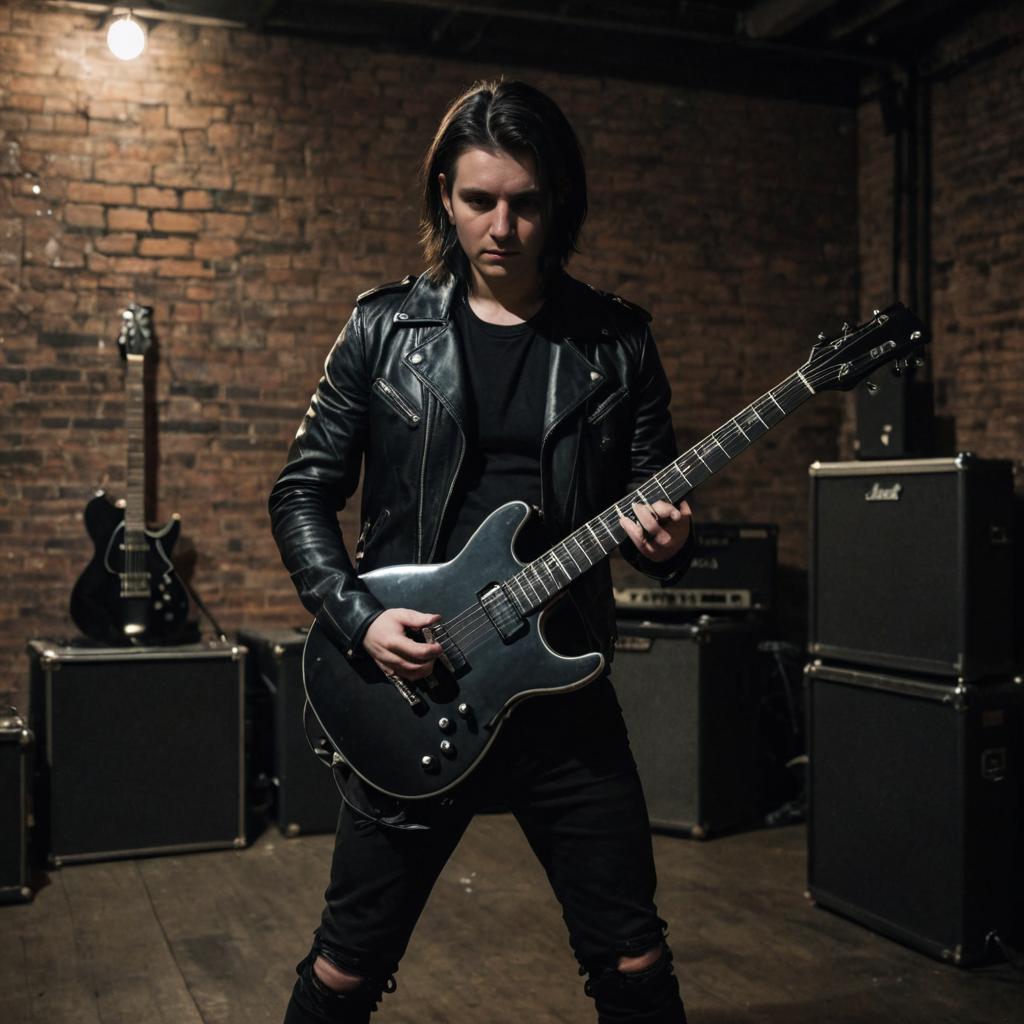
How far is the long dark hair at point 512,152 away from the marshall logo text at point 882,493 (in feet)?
5.99

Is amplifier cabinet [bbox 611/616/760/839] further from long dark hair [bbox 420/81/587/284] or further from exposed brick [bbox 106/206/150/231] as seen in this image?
long dark hair [bbox 420/81/587/284]

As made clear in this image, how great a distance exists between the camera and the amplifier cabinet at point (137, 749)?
436 cm

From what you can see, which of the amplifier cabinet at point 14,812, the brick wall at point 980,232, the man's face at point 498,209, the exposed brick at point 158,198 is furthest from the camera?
the brick wall at point 980,232

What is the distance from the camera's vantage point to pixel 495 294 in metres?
1.97

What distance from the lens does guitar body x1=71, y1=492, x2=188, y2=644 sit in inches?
186

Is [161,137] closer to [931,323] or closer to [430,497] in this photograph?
[931,323]

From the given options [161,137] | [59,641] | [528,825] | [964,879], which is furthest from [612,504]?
[161,137]

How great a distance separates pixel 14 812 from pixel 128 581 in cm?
101

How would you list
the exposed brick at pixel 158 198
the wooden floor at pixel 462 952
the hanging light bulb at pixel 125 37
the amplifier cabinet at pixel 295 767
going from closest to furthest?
1. the wooden floor at pixel 462 952
2. the amplifier cabinet at pixel 295 767
3. the hanging light bulb at pixel 125 37
4. the exposed brick at pixel 158 198

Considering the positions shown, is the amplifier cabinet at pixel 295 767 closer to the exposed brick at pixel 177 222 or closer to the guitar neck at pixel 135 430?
the guitar neck at pixel 135 430

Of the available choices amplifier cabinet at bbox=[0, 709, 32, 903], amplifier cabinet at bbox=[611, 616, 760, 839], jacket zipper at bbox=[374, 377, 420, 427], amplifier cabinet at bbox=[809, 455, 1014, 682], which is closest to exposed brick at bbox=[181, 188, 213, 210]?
amplifier cabinet at bbox=[0, 709, 32, 903]

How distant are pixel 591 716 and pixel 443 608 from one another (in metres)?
0.27

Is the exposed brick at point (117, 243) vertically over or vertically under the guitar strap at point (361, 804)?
over

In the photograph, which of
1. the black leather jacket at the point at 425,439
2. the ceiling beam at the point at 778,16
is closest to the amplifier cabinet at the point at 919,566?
the black leather jacket at the point at 425,439
